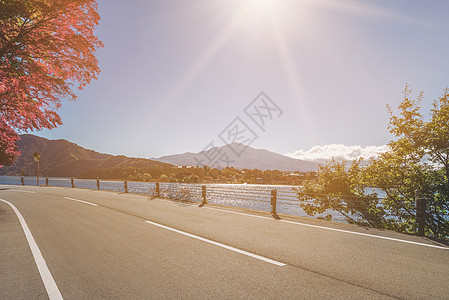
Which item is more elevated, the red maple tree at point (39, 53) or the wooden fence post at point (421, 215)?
the red maple tree at point (39, 53)

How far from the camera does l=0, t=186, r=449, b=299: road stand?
10.7ft

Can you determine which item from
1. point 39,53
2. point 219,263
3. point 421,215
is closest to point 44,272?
point 219,263

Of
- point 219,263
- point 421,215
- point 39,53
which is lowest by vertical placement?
point 219,263

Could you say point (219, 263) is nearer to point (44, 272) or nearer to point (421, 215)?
point (44, 272)

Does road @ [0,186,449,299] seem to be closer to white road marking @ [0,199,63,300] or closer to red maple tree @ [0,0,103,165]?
white road marking @ [0,199,63,300]

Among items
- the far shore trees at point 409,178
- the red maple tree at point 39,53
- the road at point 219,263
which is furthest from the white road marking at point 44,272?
the far shore trees at point 409,178

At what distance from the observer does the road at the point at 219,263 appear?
3264 mm

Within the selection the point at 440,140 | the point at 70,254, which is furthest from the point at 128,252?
the point at 440,140

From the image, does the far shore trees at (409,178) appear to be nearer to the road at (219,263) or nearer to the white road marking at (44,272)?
the road at (219,263)

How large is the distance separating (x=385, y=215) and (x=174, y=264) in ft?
37.3

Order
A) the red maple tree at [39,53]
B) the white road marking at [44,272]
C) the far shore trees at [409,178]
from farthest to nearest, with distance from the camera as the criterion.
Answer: the far shore trees at [409,178], the red maple tree at [39,53], the white road marking at [44,272]

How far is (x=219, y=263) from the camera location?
Answer: 14.1 feet

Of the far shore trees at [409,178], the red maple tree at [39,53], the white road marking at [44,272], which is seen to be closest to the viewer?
the white road marking at [44,272]

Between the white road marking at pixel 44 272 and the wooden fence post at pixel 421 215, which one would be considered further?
the wooden fence post at pixel 421 215
